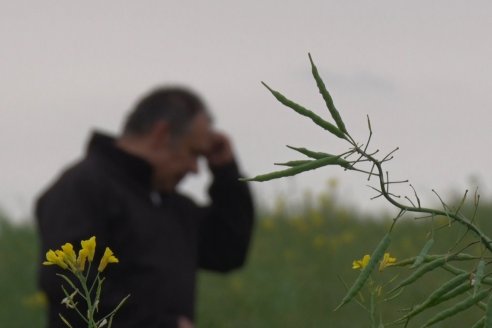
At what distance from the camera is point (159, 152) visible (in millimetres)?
5863

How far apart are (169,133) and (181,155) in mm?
134

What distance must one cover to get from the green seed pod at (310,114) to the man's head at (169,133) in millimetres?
4257

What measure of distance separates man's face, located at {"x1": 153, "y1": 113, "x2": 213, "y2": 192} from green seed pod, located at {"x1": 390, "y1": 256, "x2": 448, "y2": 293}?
4.32m

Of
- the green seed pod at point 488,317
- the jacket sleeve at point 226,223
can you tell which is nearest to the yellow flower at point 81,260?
the green seed pod at point 488,317

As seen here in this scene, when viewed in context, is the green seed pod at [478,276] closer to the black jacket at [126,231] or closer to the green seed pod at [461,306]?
the green seed pod at [461,306]

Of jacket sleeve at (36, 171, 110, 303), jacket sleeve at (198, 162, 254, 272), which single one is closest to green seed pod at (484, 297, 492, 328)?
jacket sleeve at (36, 171, 110, 303)

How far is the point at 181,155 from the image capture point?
5902 mm

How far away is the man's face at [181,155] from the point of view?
5840 millimetres

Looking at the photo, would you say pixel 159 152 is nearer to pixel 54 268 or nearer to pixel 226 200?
pixel 226 200

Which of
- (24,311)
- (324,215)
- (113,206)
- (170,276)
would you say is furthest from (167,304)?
(324,215)

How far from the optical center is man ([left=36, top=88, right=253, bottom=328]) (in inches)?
200

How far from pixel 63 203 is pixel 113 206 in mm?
236

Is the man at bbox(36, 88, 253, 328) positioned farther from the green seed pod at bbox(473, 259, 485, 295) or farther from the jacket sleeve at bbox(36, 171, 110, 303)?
the green seed pod at bbox(473, 259, 485, 295)

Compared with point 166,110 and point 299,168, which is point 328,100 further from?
point 166,110
